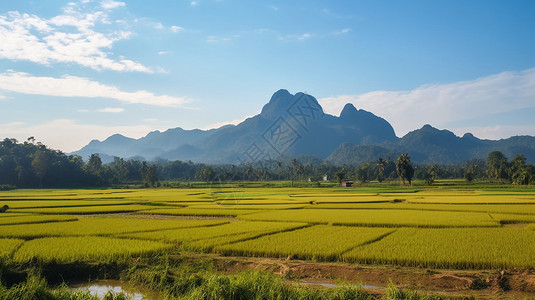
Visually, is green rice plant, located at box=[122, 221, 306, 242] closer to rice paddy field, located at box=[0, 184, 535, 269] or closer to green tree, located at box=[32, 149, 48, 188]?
rice paddy field, located at box=[0, 184, 535, 269]

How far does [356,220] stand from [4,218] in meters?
18.1

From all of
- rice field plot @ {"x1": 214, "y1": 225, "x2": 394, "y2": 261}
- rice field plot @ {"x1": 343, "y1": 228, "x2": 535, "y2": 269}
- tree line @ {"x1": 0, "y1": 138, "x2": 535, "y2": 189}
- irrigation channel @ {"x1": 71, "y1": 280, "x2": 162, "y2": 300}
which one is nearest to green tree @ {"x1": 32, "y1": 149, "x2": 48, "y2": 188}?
tree line @ {"x1": 0, "y1": 138, "x2": 535, "y2": 189}

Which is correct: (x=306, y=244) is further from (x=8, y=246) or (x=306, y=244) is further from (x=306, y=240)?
(x=8, y=246)

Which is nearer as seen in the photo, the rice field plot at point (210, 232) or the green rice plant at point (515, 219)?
Result: the rice field plot at point (210, 232)

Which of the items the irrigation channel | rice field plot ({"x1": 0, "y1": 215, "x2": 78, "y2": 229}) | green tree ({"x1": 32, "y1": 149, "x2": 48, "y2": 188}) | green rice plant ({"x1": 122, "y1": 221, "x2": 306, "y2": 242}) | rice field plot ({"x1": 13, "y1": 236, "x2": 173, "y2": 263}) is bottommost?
the irrigation channel

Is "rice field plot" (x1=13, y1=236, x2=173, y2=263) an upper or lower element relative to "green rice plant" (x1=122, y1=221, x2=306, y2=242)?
upper

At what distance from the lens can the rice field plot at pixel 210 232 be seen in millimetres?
13711

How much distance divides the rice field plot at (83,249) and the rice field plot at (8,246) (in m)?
0.18

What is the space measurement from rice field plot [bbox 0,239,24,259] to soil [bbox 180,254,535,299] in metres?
5.92

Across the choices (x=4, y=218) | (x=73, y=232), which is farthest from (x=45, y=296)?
(x=4, y=218)

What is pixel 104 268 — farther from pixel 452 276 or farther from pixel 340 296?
pixel 452 276

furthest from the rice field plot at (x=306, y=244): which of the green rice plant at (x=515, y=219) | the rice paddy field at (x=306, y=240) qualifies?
the green rice plant at (x=515, y=219)

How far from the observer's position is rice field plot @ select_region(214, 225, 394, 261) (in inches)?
433

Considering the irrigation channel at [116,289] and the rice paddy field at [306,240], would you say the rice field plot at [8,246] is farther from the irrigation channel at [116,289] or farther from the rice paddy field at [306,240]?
the irrigation channel at [116,289]
